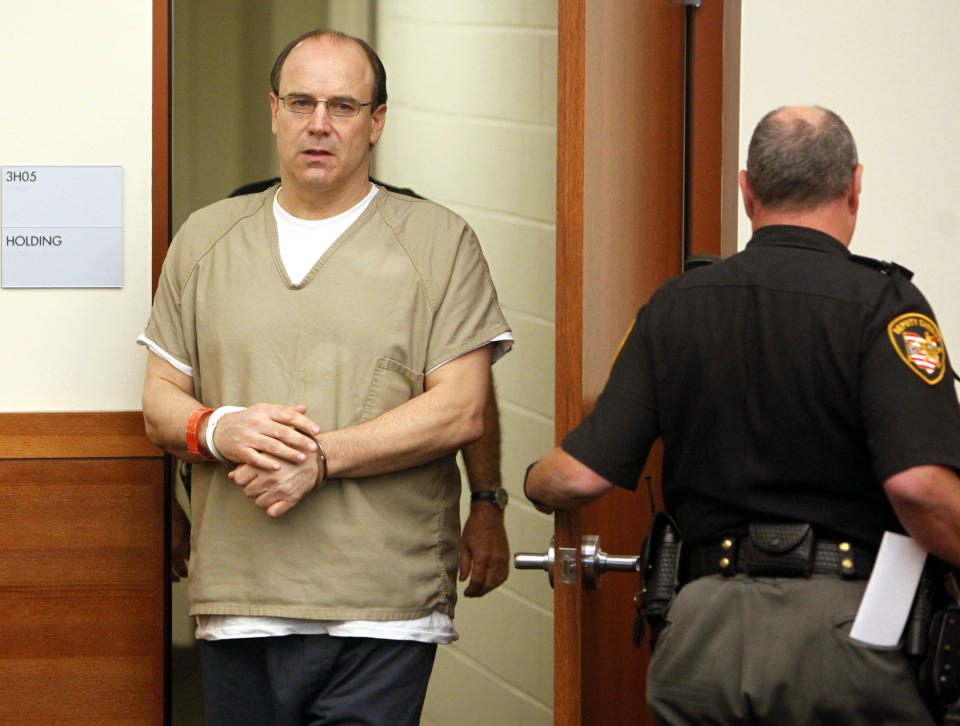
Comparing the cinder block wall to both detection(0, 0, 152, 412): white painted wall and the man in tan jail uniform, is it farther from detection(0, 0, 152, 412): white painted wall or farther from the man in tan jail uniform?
the man in tan jail uniform

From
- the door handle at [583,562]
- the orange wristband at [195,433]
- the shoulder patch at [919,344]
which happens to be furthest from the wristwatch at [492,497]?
the shoulder patch at [919,344]

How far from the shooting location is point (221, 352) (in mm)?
2012

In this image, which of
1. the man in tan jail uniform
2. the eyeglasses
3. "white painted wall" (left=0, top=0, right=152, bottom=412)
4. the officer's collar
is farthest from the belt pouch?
"white painted wall" (left=0, top=0, right=152, bottom=412)

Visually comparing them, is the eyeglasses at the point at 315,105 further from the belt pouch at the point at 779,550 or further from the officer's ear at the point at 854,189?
the belt pouch at the point at 779,550

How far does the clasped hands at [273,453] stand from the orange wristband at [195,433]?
66 mm

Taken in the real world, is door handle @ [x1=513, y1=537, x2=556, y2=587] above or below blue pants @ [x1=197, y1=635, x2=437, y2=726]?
above

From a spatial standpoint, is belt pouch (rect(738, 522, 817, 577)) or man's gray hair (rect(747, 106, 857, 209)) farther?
man's gray hair (rect(747, 106, 857, 209))

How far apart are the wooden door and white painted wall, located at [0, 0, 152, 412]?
3.40ft

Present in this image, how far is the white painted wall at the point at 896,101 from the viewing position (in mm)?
2637

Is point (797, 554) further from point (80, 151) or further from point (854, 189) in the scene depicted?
point (80, 151)

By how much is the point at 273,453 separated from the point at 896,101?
1.66 m

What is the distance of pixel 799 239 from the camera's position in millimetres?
1649

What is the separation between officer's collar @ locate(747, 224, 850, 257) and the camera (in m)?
1.64

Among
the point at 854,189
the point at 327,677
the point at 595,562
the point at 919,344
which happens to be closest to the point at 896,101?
the point at 854,189
